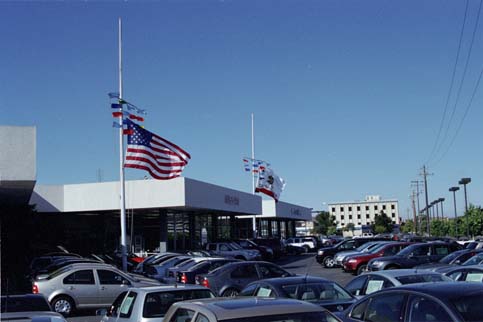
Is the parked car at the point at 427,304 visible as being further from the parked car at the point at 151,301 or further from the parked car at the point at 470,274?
the parked car at the point at 470,274

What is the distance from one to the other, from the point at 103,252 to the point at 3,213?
822 centimetres

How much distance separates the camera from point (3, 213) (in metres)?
33.8

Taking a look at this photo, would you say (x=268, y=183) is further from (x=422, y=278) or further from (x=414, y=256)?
(x=422, y=278)

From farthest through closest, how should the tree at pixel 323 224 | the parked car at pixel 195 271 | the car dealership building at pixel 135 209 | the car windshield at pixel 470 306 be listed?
1. the tree at pixel 323 224
2. the car dealership building at pixel 135 209
3. the parked car at pixel 195 271
4. the car windshield at pixel 470 306

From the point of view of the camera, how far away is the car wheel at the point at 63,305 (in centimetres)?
1878

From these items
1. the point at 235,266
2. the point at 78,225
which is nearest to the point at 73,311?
the point at 235,266

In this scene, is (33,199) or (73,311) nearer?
(73,311)

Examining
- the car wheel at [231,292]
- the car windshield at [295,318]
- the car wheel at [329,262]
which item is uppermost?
the car windshield at [295,318]

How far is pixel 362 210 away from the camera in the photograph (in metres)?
193

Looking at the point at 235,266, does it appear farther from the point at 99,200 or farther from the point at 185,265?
the point at 99,200

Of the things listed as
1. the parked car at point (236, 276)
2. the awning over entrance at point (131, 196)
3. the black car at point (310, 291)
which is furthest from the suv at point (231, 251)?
the black car at point (310, 291)

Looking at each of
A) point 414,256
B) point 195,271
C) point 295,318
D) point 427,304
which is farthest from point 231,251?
point 295,318

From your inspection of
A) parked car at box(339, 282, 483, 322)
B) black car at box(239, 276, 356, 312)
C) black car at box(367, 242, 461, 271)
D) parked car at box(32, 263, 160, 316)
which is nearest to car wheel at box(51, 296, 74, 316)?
parked car at box(32, 263, 160, 316)

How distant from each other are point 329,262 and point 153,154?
14.6 metres
